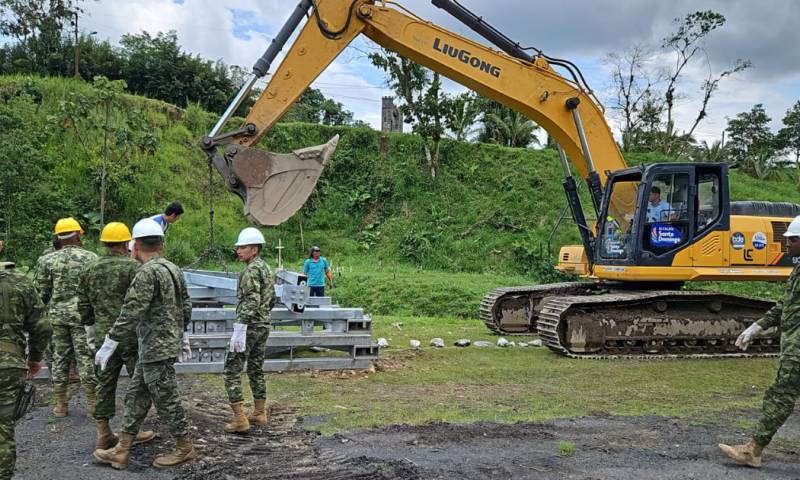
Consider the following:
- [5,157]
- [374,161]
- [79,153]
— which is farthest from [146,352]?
[374,161]

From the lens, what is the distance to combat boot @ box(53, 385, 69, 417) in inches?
247

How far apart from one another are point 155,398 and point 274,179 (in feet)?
12.2

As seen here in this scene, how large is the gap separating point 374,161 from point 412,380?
20035 mm

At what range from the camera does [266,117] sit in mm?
8445

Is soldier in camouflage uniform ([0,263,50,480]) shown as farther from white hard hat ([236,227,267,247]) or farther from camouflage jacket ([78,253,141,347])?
white hard hat ([236,227,267,247])

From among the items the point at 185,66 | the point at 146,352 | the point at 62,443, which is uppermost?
the point at 185,66

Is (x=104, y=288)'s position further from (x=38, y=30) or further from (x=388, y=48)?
(x=38, y=30)

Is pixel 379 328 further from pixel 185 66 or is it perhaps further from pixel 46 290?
pixel 185 66

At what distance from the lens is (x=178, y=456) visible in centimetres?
489

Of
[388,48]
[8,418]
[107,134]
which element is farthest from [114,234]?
[107,134]

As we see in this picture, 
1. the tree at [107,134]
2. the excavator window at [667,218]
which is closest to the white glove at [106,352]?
the excavator window at [667,218]

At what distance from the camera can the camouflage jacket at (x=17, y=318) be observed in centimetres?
402

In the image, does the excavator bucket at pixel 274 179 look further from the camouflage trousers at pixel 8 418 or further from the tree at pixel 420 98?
the tree at pixel 420 98

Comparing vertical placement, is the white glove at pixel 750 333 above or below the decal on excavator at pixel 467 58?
below
